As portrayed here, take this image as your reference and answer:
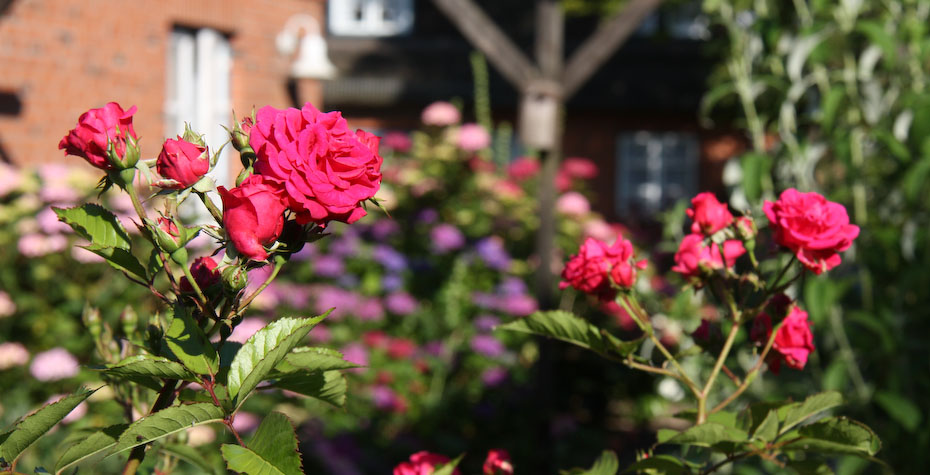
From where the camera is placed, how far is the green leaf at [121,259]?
1.98 feet

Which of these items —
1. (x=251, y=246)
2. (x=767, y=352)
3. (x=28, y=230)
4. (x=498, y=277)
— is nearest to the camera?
(x=251, y=246)

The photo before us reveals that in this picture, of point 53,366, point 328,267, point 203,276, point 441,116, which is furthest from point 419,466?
point 441,116

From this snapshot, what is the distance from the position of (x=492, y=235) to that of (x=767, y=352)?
364cm

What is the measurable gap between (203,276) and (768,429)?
1.62 ft

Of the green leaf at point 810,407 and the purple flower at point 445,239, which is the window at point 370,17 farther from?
the green leaf at point 810,407

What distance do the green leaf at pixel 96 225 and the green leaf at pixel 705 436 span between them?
0.47 metres

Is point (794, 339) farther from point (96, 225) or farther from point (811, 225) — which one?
point (96, 225)

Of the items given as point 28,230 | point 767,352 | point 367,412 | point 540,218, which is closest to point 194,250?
point 28,230

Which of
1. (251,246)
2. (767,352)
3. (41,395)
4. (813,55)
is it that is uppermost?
(813,55)

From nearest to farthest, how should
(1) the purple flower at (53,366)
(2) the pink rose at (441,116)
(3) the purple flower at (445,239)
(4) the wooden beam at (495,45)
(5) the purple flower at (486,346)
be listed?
1. (1) the purple flower at (53,366)
2. (4) the wooden beam at (495,45)
3. (5) the purple flower at (486,346)
4. (3) the purple flower at (445,239)
5. (2) the pink rose at (441,116)

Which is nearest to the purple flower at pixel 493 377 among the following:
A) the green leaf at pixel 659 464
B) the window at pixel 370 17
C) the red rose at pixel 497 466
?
the red rose at pixel 497 466

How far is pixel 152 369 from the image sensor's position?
58 cm

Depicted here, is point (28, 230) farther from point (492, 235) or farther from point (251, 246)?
point (251, 246)

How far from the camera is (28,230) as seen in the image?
3.52 metres
